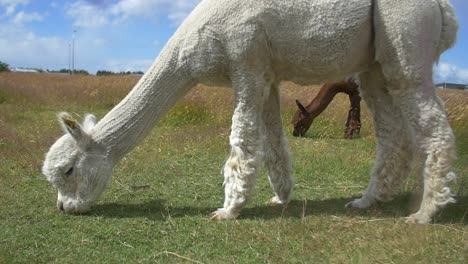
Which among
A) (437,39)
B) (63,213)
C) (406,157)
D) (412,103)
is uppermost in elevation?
(437,39)

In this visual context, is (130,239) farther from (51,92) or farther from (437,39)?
(51,92)

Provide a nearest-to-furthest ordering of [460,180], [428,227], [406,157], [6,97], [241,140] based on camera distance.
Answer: [428,227] < [241,140] < [406,157] < [460,180] < [6,97]

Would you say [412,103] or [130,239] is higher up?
[412,103]

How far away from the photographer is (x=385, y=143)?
5273 millimetres

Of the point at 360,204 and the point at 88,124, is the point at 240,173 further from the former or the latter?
the point at 88,124

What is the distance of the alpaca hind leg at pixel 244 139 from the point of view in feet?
15.6

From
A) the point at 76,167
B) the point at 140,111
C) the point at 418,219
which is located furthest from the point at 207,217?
the point at 418,219

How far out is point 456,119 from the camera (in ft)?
29.7

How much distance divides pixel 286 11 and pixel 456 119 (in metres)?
5.59

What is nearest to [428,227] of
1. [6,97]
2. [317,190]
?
[317,190]

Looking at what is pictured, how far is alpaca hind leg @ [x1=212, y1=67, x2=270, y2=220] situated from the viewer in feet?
15.6

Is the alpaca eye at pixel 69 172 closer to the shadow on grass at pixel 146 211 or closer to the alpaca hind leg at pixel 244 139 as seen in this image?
the shadow on grass at pixel 146 211

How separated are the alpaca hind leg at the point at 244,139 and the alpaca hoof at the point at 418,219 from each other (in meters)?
1.41

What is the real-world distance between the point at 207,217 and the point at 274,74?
1.49 metres
